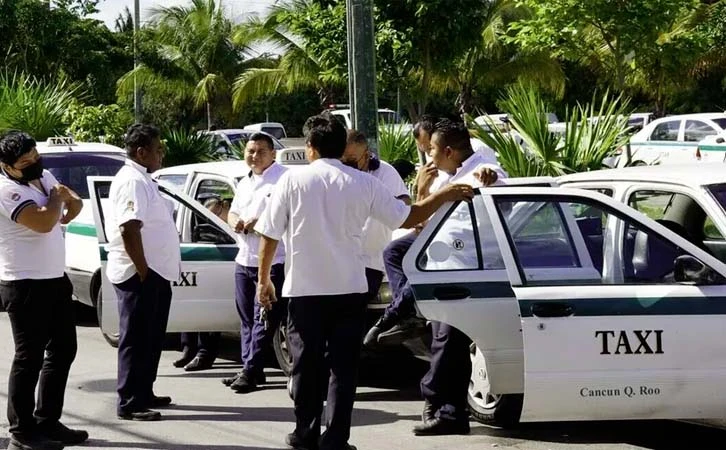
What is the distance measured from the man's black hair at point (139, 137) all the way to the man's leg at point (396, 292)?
5.40ft

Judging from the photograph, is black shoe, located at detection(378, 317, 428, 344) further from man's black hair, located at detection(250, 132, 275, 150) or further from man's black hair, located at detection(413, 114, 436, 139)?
man's black hair, located at detection(250, 132, 275, 150)

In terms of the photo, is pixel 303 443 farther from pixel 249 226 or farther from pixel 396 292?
pixel 249 226

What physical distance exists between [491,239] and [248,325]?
8.00 feet

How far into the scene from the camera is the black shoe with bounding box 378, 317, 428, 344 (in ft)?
25.0

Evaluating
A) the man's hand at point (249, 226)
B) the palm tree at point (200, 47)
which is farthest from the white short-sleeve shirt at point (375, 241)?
the palm tree at point (200, 47)

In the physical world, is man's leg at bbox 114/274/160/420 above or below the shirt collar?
below

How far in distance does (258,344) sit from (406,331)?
146 cm

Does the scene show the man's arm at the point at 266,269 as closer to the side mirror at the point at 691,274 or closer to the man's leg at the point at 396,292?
the man's leg at the point at 396,292

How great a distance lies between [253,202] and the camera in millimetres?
8703

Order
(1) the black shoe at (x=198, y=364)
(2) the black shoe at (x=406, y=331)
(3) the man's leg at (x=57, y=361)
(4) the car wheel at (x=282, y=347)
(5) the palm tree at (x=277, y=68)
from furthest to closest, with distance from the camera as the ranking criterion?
(5) the palm tree at (x=277, y=68) → (1) the black shoe at (x=198, y=364) → (4) the car wheel at (x=282, y=347) → (2) the black shoe at (x=406, y=331) → (3) the man's leg at (x=57, y=361)

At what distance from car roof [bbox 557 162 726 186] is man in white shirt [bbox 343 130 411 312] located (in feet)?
3.55

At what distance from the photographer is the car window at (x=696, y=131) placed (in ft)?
89.7

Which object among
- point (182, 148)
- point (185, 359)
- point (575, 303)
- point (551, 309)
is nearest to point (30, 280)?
point (551, 309)

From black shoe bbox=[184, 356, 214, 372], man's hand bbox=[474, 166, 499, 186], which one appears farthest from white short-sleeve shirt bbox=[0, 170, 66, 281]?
black shoe bbox=[184, 356, 214, 372]
